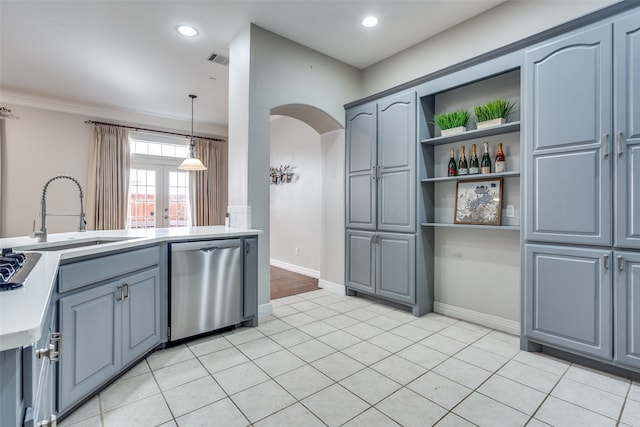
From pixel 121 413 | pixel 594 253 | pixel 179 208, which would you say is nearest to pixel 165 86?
pixel 179 208

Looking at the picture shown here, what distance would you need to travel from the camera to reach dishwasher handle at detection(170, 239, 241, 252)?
2.58m

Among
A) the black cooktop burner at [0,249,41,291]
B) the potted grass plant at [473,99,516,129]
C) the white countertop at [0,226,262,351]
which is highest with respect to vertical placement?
the potted grass plant at [473,99,516,129]

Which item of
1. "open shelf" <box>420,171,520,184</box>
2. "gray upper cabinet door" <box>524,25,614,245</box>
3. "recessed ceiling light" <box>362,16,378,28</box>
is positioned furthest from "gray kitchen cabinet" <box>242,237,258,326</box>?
"recessed ceiling light" <box>362,16,378,28</box>

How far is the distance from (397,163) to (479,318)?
180cm

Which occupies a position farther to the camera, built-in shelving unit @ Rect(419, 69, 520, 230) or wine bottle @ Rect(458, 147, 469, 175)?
wine bottle @ Rect(458, 147, 469, 175)

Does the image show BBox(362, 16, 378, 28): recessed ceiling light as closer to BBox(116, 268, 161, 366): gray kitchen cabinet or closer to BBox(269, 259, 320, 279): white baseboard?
BBox(116, 268, 161, 366): gray kitchen cabinet

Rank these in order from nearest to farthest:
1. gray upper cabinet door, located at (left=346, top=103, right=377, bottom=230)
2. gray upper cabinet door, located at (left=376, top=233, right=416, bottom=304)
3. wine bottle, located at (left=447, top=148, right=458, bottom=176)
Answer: wine bottle, located at (left=447, top=148, right=458, bottom=176) → gray upper cabinet door, located at (left=376, top=233, right=416, bottom=304) → gray upper cabinet door, located at (left=346, top=103, right=377, bottom=230)

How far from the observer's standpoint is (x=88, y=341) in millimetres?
1818

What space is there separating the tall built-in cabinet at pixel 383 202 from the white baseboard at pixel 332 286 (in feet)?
0.60

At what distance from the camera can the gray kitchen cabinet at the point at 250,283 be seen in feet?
9.82

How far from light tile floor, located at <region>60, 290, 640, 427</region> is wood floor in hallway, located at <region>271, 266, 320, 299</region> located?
1.39m

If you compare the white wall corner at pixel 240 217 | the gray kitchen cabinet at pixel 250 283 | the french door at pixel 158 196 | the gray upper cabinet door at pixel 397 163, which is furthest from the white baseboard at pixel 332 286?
the french door at pixel 158 196

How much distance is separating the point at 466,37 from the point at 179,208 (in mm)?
5929

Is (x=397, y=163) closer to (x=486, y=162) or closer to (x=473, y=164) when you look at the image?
(x=473, y=164)
